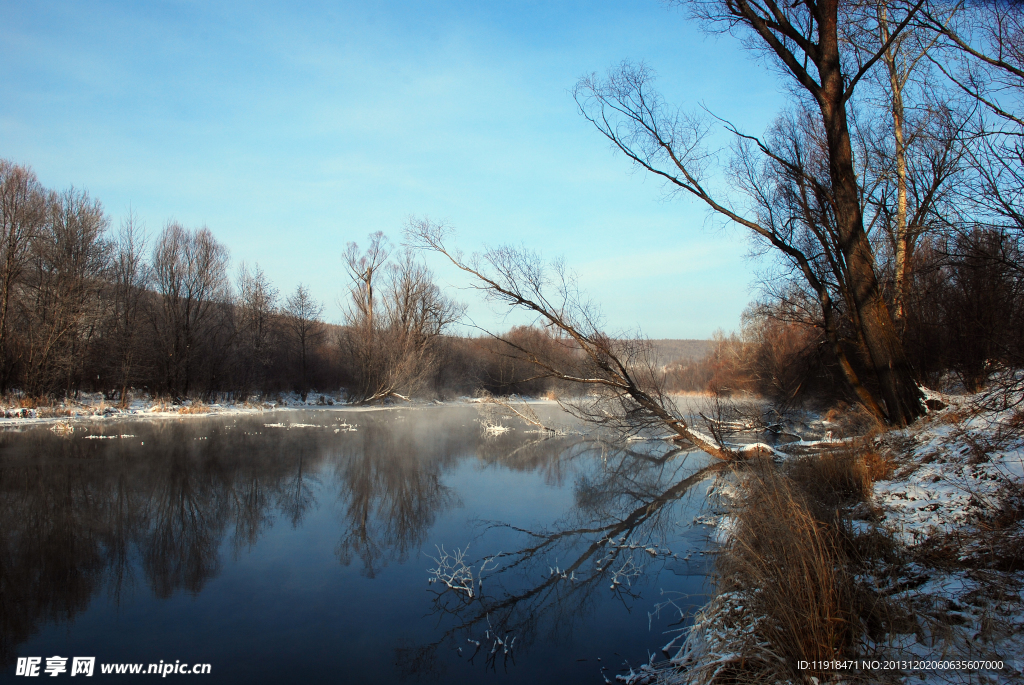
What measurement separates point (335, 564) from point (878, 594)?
480 centimetres

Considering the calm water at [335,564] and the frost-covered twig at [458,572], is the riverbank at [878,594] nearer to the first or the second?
the calm water at [335,564]

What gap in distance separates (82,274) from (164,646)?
24886 millimetres

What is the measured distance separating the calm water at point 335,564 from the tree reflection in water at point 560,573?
0.02 meters

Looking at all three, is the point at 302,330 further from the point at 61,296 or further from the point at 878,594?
the point at 878,594

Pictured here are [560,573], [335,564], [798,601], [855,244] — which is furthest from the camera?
[855,244]

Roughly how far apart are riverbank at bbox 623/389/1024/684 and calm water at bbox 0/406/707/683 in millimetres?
794

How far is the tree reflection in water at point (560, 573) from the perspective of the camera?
431 cm

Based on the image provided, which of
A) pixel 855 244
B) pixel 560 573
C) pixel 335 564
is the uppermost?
pixel 855 244

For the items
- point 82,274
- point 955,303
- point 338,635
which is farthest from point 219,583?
point 82,274

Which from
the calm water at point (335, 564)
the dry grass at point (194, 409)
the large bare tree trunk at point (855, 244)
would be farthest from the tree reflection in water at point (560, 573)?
the dry grass at point (194, 409)

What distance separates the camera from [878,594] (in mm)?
3467

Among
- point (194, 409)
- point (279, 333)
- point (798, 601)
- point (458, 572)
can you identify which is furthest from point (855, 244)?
point (279, 333)

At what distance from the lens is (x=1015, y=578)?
3.34m

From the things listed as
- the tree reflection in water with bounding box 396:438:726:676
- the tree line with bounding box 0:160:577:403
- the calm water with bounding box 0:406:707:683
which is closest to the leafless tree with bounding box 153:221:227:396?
the tree line with bounding box 0:160:577:403
